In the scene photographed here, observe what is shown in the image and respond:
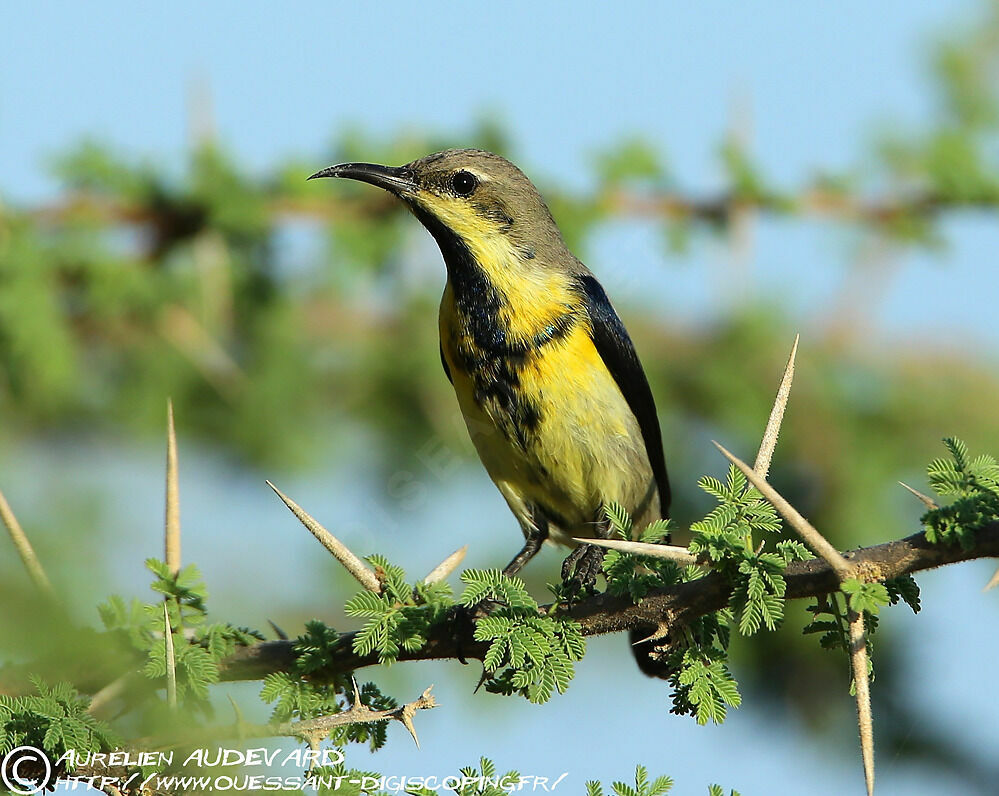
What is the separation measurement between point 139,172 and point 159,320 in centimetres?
73

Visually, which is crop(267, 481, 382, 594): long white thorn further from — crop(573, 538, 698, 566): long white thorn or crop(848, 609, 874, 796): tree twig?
crop(848, 609, 874, 796): tree twig

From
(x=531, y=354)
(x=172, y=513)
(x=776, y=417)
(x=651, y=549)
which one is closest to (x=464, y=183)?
(x=531, y=354)

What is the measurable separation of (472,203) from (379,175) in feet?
1.58

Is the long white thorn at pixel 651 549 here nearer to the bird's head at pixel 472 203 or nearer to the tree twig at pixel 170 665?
the tree twig at pixel 170 665

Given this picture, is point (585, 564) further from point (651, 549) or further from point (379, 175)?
point (651, 549)

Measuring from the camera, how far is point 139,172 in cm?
548

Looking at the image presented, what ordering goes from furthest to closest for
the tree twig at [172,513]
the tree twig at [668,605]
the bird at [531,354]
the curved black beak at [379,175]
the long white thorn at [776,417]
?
the curved black beak at [379,175]
the bird at [531,354]
the tree twig at [172,513]
the long white thorn at [776,417]
the tree twig at [668,605]

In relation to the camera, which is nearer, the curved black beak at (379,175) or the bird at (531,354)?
the bird at (531,354)

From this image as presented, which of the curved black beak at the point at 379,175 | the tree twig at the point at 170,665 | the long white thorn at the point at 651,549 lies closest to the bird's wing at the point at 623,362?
the curved black beak at the point at 379,175

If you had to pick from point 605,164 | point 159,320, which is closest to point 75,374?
point 159,320

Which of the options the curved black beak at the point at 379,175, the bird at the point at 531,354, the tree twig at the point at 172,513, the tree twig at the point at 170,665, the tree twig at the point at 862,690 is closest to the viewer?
the tree twig at the point at 862,690

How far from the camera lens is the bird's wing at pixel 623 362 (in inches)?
217

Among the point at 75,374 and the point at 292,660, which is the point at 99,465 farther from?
the point at 292,660

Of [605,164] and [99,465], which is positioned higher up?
[605,164]
